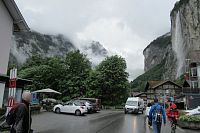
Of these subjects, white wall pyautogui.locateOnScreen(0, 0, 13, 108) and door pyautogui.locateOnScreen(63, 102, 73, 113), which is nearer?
white wall pyautogui.locateOnScreen(0, 0, 13, 108)

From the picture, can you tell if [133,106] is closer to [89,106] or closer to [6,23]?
[89,106]

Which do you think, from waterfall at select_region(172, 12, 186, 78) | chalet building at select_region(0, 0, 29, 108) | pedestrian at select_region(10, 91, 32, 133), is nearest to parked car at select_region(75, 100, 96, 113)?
chalet building at select_region(0, 0, 29, 108)

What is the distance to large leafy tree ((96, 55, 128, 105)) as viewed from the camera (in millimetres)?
47250

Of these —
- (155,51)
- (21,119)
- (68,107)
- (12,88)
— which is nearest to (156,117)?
(12,88)

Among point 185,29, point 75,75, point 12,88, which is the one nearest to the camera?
point 12,88

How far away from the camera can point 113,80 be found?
47375 mm

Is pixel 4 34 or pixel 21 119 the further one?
pixel 4 34

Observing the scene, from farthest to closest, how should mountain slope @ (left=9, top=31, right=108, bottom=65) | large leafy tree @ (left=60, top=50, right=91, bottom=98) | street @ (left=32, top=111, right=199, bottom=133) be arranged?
mountain slope @ (left=9, top=31, right=108, bottom=65) → large leafy tree @ (left=60, top=50, right=91, bottom=98) → street @ (left=32, top=111, right=199, bottom=133)

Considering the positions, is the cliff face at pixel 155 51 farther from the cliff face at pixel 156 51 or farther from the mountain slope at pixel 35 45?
the mountain slope at pixel 35 45

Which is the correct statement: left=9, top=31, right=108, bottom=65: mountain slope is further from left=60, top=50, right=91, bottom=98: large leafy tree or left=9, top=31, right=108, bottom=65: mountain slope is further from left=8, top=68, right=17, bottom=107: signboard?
left=8, top=68, right=17, bottom=107: signboard

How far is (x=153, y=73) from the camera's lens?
150500mm

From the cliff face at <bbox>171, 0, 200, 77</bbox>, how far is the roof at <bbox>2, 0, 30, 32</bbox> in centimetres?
5698

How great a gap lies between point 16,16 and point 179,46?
8804cm

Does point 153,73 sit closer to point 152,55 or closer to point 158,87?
point 152,55
